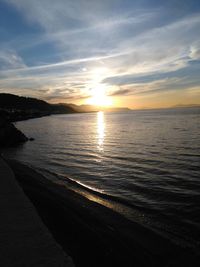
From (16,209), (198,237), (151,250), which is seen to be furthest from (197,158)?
(16,209)

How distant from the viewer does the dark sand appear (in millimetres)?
7684

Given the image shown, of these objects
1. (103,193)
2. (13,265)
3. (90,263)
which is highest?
(13,265)

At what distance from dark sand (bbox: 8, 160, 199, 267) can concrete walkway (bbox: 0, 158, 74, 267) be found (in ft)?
1.78

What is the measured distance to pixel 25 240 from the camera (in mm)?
7414

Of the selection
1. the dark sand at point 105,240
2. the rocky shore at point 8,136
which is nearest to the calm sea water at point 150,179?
the dark sand at point 105,240

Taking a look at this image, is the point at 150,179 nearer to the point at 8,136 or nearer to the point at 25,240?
the point at 25,240

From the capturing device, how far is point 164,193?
637 inches

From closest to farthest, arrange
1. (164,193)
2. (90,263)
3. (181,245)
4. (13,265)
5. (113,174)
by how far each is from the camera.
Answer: (13,265) → (90,263) → (181,245) → (164,193) → (113,174)

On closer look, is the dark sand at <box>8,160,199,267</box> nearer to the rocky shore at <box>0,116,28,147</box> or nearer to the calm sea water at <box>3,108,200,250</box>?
the calm sea water at <box>3,108,200,250</box>

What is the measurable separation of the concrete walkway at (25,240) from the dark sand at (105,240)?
543 mm

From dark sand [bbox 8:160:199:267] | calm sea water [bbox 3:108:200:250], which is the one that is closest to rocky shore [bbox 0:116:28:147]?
calm sea water [bbox 3:108:200:250]

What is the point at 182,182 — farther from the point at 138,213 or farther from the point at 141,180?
the point at 138,213

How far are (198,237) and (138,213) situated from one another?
11.7 ft

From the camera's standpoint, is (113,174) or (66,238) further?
(113,174)
